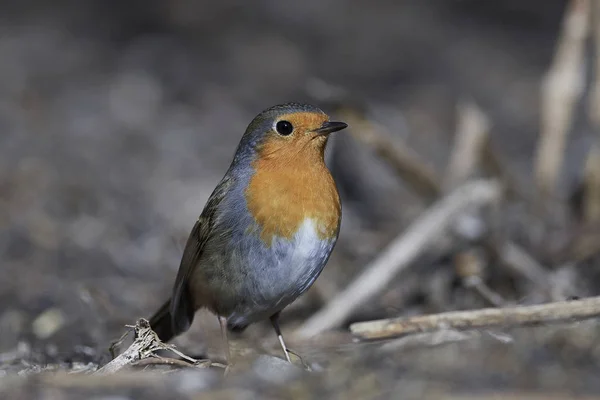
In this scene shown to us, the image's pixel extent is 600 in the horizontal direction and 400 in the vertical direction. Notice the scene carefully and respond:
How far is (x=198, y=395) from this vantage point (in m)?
3.49

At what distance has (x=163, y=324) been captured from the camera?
4969mm

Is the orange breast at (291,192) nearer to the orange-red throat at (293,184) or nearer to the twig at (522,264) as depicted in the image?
the orange-red throat at (293,184)

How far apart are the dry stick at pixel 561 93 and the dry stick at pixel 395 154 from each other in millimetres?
738

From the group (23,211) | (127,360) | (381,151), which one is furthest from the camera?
(23,211)

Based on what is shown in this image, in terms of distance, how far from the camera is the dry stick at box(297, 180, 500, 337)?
5.23 m

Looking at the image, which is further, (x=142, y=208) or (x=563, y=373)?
(x=142, y=208)

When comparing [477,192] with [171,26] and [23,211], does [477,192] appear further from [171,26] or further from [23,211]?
[171,26]

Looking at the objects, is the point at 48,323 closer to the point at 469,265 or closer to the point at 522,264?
the point at 469,265

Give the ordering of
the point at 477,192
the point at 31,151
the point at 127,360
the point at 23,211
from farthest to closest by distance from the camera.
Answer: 1. the point at 31,151
2. the point at 23,211
3. the point at 477,192
4. the point at 127,360

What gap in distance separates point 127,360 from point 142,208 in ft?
13.4

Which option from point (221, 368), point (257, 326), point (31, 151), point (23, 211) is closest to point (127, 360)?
point (221, 368)

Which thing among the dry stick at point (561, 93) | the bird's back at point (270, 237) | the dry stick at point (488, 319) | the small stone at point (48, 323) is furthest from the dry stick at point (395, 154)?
the dry stick at point (488, 319)

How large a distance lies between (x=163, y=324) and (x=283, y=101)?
4833 mm

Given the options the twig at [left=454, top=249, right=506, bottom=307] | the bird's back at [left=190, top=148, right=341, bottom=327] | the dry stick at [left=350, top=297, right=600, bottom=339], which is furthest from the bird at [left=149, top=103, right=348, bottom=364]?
the twig at [left=454, top=249, right=506, bottom=307]
